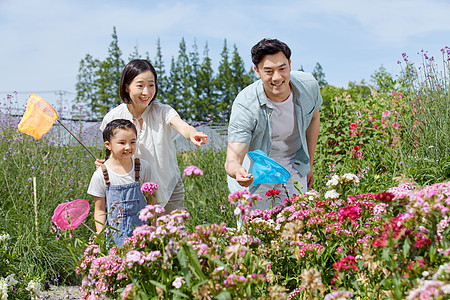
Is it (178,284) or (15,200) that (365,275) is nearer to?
(178,284)

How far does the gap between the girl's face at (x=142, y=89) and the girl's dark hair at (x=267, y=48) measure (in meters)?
0.73

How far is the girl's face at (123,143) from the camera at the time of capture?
2.90 metres

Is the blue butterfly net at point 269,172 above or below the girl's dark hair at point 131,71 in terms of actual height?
below

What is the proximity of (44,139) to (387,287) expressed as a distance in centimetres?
476

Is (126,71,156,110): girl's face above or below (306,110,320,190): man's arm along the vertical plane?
above

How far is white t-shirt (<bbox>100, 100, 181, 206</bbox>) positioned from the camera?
10.2 ft

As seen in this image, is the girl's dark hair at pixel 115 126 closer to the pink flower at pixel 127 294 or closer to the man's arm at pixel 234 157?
the man's arm at pixel 234 157

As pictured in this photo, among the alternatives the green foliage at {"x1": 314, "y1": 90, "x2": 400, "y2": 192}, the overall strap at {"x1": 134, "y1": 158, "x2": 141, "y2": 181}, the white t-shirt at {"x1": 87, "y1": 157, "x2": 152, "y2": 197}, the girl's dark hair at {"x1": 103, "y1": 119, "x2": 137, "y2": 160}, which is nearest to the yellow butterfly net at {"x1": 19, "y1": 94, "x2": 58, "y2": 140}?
the girl's dark hair at {"x1": 103, "y1": 119, "x2": 137, "y2": 160}

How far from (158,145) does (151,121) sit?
185mm

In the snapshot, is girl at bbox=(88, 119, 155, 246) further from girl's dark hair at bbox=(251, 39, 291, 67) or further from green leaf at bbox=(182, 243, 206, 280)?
green leaf at bbox=(182, 243, 206, 280)

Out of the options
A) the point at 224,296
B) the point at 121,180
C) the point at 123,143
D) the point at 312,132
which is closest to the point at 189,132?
the point at 123,143

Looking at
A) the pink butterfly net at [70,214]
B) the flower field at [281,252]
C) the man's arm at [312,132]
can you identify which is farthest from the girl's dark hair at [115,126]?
the man's arm at [312,132]

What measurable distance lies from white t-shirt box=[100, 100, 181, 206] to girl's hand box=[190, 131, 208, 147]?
46 cm

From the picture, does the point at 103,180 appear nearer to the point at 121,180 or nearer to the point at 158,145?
the point at 121,180
